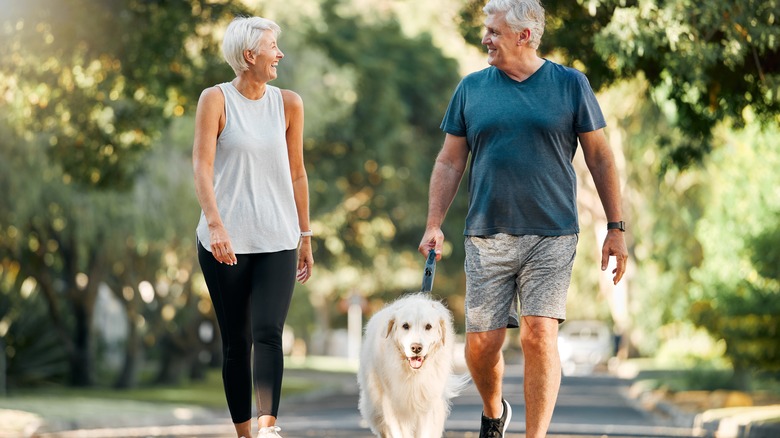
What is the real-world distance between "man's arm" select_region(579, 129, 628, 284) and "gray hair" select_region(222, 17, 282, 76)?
1707 millimetres

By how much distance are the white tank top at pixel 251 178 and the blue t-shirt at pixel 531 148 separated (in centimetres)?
101

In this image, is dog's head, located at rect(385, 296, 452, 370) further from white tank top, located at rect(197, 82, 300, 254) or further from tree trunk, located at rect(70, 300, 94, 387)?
tree trunk, located at rect(70, 300, 94, 387)

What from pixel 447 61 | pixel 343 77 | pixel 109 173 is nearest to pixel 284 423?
pixel 109 173

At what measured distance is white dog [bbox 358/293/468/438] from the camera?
25.4ft

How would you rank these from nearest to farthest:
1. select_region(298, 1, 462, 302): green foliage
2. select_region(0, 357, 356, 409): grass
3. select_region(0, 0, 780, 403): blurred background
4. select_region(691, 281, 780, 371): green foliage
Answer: select_region(0, 0, 780, 403): blurred background, select_region(691, 281, 780, 371): green foliage, select_region(0, 357, 356, 409): grass, select_region(298, 1, 462, 302): green foliage

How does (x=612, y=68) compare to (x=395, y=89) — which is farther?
(x=395, y=89)

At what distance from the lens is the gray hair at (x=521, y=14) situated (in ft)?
24.5

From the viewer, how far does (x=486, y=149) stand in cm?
748

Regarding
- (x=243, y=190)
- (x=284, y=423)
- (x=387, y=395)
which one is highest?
(x=243, y=190)

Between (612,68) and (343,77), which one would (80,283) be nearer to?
(343,77)

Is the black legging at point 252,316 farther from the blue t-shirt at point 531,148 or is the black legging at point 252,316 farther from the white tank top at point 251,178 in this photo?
the blue t-shirt at point 531,148

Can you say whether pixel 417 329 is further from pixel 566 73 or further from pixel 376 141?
pixel 376 141

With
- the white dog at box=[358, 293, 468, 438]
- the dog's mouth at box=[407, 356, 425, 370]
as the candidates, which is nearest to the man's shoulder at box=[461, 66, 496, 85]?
the white dog at box=[358, 293, 468, 438]

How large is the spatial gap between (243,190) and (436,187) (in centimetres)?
104
